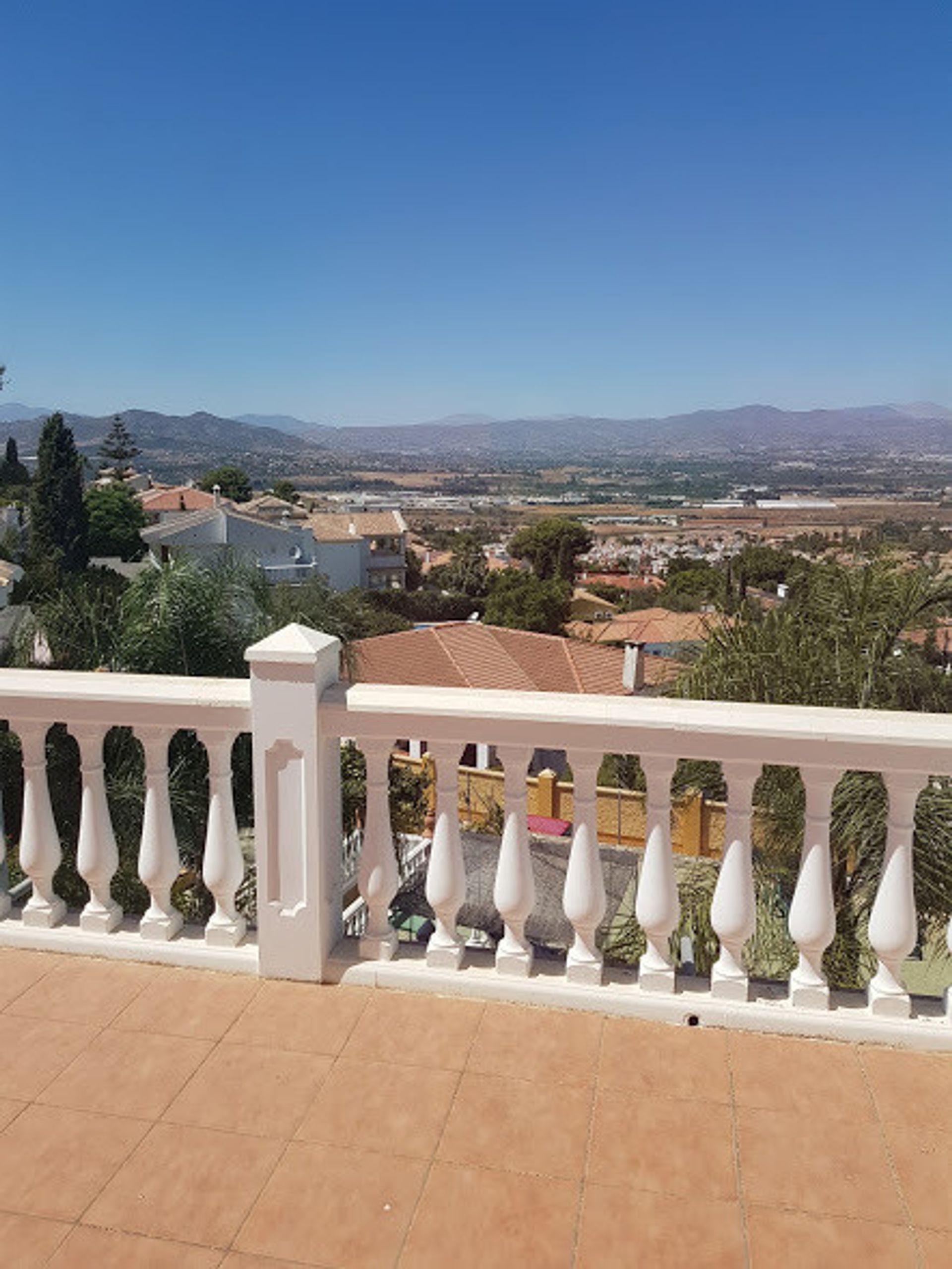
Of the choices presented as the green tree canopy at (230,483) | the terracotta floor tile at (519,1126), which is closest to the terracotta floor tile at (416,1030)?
the terracotta floor tile at (519,1126)

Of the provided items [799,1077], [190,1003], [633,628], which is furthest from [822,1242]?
[633,628]

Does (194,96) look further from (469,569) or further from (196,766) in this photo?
(196,766)

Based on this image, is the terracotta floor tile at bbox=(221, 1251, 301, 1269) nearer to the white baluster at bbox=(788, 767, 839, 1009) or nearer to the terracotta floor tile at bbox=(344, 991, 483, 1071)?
the terracotta floor tile at bbox=(344, 991, 483, 1071)

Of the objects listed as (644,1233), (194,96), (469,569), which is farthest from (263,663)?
(469,569)

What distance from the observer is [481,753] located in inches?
139

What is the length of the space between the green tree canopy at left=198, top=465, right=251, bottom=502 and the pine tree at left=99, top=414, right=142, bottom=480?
829 centimetres

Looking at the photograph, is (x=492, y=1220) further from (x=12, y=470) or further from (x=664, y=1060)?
(x=12, y=470)

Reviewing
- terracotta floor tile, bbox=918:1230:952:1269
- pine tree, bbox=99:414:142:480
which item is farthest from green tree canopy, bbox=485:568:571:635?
pine tree, bbox=99:414:142:480

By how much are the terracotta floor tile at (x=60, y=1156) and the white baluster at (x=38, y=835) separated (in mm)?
717

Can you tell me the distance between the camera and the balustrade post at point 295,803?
224 centimetres

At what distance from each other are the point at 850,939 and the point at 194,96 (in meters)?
44.1

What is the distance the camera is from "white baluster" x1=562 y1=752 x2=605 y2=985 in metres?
2.19

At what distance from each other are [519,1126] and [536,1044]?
0.90ft

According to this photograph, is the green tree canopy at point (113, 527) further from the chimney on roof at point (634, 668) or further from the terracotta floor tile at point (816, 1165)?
the terracotta floor tile at point (816, 1165)
